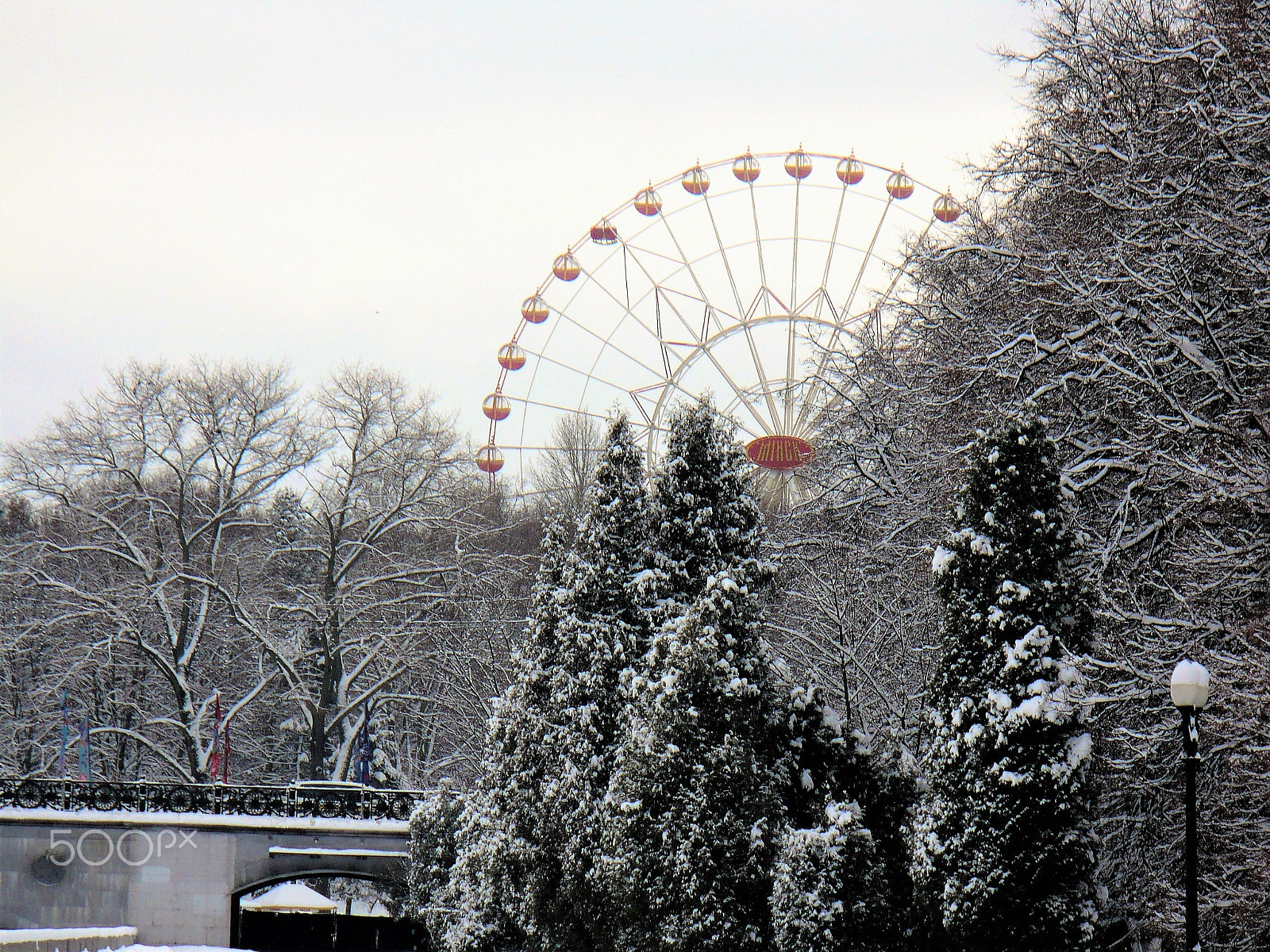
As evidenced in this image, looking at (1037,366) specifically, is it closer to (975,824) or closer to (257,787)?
(975,824)

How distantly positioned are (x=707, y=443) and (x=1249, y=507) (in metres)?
8.95

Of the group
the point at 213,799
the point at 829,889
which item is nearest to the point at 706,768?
the point at 829,889

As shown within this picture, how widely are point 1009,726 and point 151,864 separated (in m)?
28.6

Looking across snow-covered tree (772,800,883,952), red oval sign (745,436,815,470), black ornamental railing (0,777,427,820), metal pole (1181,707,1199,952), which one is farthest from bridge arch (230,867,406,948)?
metal pole (1181,707,1199,952)

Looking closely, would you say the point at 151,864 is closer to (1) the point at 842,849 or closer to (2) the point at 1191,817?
(1) the point at 842,849

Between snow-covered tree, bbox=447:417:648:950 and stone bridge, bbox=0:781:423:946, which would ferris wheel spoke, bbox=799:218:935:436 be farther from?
stone bridge, bbox=0:781:423:946

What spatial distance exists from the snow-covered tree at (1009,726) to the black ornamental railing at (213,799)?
971 inches

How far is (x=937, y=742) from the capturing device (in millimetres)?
16625

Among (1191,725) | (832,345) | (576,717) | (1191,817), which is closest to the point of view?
(1191,817)

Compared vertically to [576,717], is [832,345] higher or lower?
higher

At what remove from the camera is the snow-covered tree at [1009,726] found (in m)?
15.6

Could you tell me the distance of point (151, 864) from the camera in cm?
3803

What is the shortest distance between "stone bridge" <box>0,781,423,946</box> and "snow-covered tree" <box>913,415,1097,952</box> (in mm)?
24345

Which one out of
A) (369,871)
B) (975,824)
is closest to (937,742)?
(975,824)
